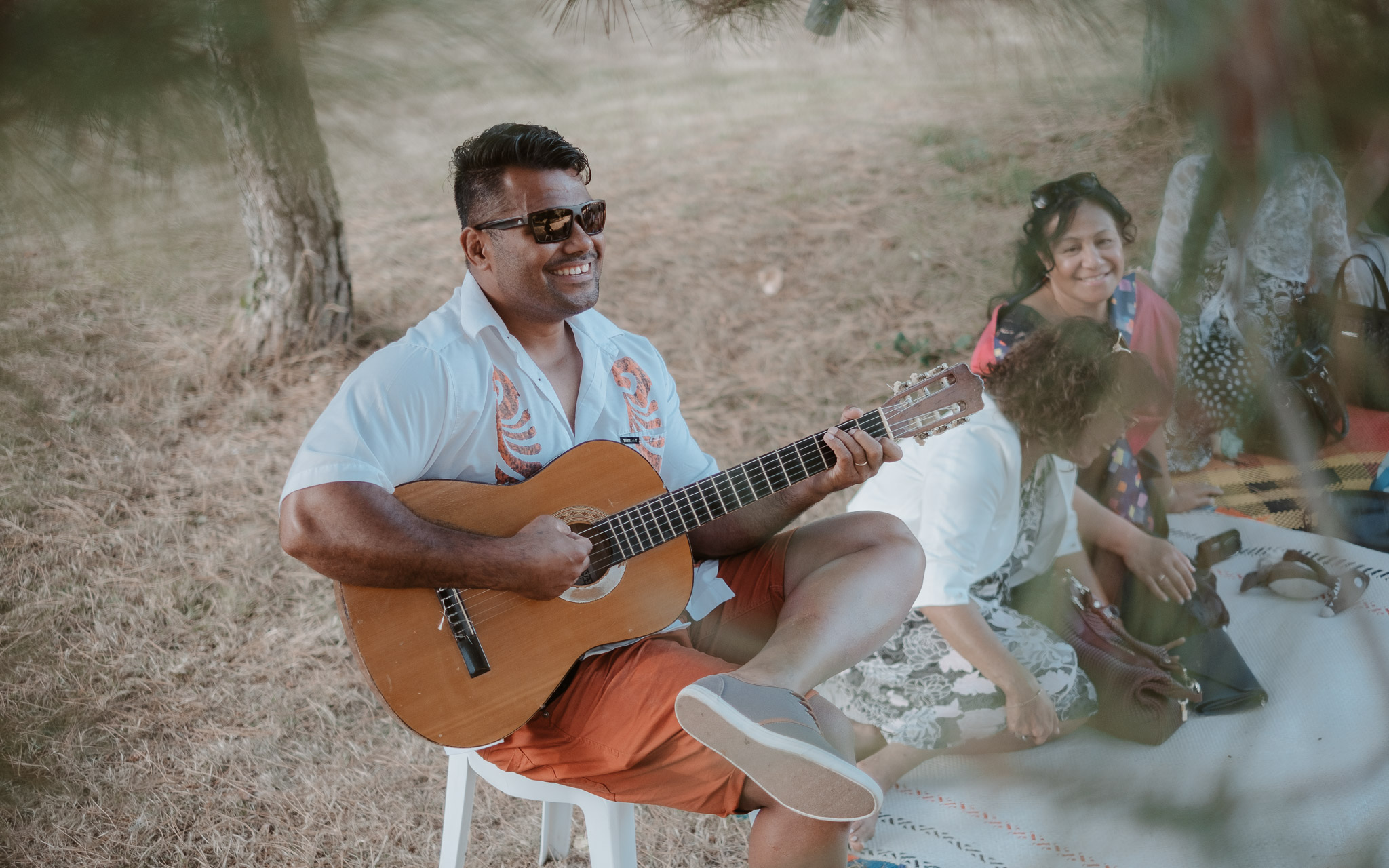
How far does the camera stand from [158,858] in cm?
218

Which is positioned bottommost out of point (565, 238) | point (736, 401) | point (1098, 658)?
point (1098, 658)

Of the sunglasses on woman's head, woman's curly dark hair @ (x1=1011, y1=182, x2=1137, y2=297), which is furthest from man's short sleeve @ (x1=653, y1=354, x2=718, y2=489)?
the sunglasses on woman's head

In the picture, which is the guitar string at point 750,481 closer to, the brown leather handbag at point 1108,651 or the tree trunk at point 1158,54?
the brown leather handbag at point 1108,651

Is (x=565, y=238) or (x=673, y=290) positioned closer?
(x=565, y=238)

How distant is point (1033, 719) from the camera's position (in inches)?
50.9

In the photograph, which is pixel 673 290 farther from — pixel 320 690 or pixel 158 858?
pixel 158 858

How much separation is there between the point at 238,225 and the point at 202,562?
3.12m

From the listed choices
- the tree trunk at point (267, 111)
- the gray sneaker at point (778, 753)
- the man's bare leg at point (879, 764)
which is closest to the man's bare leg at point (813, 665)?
Result: the gray sneaker at point (778, 753)

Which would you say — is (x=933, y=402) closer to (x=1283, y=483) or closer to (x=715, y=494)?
(x=715, y=494)

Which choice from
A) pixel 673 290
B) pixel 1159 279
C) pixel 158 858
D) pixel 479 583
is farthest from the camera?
pixel 673 290

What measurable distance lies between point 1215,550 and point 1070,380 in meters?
1.16

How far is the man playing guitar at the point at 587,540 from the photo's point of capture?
5.09 ft

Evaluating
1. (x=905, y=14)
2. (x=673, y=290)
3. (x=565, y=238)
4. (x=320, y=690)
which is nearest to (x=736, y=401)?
(x=673, y=290)

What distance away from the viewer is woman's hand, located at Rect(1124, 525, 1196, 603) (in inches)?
60.3
